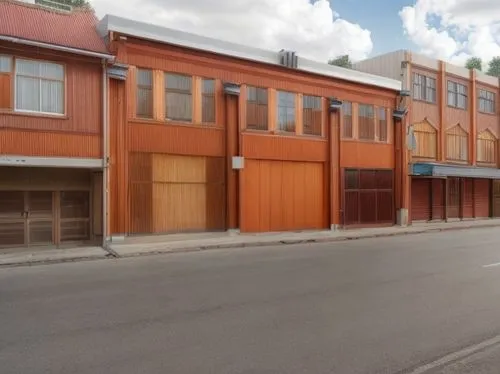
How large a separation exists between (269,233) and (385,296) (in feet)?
43.6

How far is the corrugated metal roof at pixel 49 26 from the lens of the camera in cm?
1642

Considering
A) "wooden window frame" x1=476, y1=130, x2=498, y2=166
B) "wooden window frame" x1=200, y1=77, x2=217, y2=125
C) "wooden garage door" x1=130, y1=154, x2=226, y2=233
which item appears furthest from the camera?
"wooden window frame" x1=476, y1=130, x2=498, y2=166

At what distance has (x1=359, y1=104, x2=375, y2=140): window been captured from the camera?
2608cm

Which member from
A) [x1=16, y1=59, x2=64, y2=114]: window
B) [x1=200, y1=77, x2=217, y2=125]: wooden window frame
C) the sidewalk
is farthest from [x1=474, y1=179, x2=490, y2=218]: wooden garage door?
[x1=16, y1=59, x2=64, y2=114]: window

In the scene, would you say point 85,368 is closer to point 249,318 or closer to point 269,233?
point 249,318

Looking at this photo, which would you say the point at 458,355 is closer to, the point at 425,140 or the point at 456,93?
the point at 425,140

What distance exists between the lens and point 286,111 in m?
23.0

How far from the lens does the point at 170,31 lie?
19156 mm

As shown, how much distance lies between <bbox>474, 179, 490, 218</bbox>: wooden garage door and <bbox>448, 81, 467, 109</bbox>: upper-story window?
4.84 m

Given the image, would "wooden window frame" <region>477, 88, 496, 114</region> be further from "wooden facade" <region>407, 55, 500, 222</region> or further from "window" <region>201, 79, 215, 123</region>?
"window" <region>201, 79, 215, 123</region>

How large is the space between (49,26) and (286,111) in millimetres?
10165

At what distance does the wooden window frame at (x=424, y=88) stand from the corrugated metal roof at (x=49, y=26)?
1807 cm

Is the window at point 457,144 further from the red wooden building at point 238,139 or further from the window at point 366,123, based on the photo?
the window at point 366,123

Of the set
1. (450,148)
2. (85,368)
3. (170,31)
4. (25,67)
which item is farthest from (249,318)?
(450,148)
